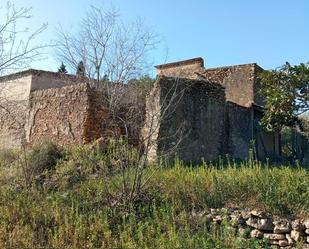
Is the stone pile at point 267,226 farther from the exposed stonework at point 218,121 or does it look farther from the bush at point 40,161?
the bush at point 40,161

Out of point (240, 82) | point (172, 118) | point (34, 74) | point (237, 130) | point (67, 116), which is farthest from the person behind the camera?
point (34, 74)

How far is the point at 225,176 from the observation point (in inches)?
317

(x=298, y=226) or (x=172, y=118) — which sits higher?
(x=172, y=118)

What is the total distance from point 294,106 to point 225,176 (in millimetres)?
4534

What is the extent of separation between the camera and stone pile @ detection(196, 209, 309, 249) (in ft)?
20.1

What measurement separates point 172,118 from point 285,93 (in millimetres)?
3097

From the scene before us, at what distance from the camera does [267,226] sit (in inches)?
252

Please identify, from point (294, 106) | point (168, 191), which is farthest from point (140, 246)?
point (294, 106)

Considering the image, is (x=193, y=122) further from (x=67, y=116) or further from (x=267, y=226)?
(x=267, y=226)

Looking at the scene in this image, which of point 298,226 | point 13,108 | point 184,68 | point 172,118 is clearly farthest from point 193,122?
point 13,108

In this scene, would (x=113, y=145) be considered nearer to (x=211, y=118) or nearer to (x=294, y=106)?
(x=211, y=118)

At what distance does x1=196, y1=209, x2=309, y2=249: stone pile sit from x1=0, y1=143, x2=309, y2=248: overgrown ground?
0.24 metres

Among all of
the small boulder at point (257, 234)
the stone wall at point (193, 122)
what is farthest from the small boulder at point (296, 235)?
the stone wall at point (193, 122)

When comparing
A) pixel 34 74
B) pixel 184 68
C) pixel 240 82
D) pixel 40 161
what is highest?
pixel 184 68
